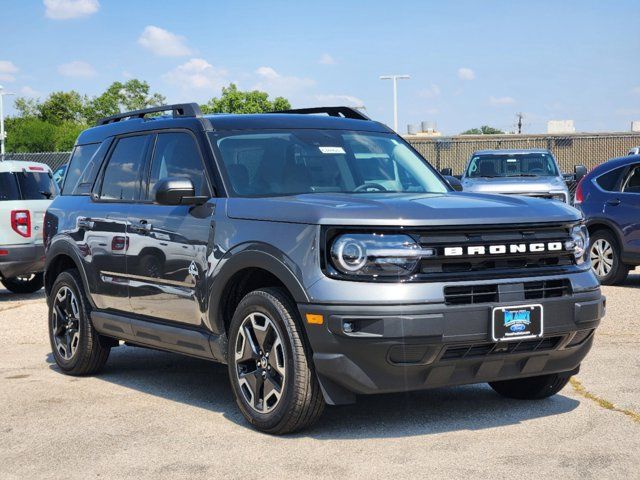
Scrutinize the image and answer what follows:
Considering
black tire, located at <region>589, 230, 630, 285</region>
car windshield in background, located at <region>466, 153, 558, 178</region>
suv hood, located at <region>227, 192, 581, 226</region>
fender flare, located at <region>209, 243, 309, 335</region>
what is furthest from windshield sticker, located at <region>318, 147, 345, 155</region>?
car windshield in background, located at <region>466, 153, 558, 178</region>

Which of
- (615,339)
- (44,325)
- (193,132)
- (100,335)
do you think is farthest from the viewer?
(44,325)

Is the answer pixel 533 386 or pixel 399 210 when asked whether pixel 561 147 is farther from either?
pixel 399 210

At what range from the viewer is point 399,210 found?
A: 5.59 metres

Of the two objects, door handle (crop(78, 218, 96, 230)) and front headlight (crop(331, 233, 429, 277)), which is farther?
door handle (crop(78, 218, 96, 230))

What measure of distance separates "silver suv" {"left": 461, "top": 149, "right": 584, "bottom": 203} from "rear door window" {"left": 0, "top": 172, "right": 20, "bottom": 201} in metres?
7.60

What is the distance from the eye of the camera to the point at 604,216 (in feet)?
45.9

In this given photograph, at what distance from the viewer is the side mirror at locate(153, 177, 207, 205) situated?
648cm

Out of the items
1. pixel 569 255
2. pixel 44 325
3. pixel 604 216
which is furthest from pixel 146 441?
pixel 604 216

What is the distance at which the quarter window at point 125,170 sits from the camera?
24.8ft

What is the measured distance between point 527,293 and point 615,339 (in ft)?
13.0

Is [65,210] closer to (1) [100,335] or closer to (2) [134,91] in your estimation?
(1) [100,335]

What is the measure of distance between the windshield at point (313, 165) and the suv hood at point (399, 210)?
31cm

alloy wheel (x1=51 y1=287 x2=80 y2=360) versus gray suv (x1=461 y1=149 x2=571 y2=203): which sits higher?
gray suv (x1=461 y1=149 x2=571 y2=203)

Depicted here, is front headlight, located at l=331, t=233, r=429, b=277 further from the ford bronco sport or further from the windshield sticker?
the windshield sticker
